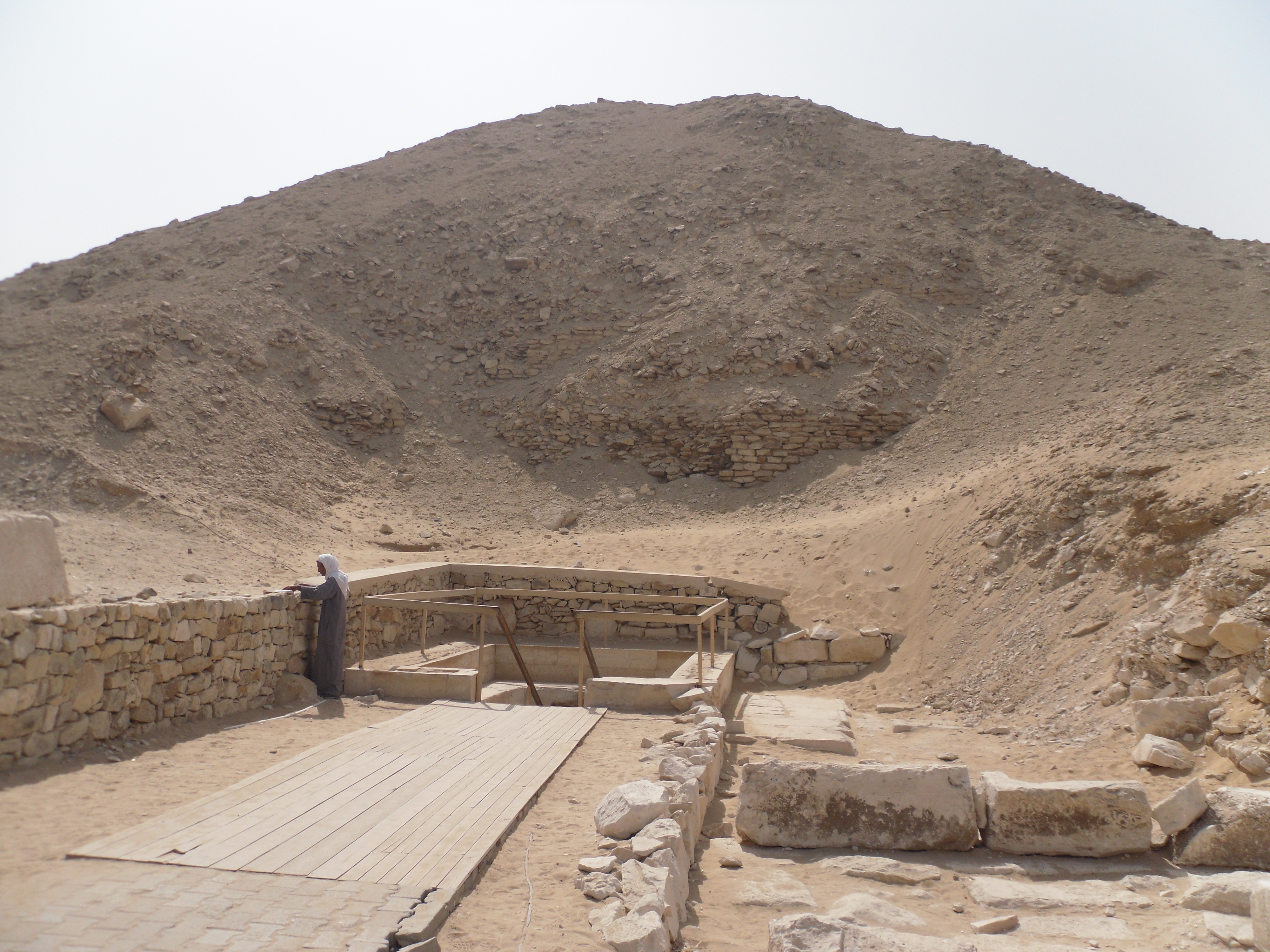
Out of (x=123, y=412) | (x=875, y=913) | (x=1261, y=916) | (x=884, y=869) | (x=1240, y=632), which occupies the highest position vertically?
(x=123, y=412)

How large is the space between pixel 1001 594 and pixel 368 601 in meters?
7.49

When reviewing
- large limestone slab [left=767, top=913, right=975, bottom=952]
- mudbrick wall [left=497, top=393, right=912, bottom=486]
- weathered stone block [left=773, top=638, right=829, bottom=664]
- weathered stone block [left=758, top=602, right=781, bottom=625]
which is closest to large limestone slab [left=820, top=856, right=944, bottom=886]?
large limestone slab [left=767, top=913, right=975, bottom=952]

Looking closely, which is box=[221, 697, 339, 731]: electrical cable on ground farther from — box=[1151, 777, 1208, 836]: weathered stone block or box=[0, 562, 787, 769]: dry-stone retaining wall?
box=[1151, 777, 1208, 836]: weathered stone block

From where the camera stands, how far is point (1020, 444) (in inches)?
682

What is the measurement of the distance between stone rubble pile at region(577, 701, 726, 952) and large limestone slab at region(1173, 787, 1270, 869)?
9.50ft

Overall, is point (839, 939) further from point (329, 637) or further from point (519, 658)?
point (329, 637)

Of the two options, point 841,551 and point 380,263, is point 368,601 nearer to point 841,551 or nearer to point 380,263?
point 841,551

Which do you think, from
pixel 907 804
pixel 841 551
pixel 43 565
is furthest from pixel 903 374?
pixel 43 565

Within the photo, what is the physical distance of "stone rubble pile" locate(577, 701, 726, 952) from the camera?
3697 millimetres

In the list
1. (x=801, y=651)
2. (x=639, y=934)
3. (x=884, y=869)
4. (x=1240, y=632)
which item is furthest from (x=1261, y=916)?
(x=801, y=651)

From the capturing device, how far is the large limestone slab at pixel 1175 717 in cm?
705

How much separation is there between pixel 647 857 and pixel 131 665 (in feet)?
13.6

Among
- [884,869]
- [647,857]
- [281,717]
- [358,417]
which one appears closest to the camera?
[647,857]

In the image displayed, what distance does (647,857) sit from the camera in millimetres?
4391
